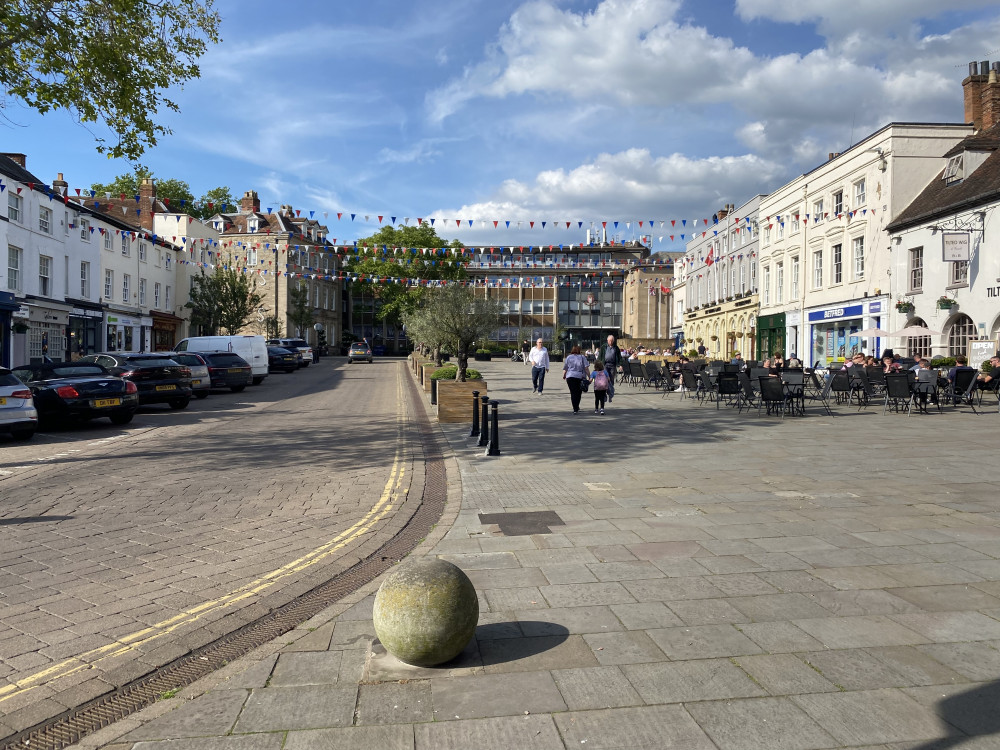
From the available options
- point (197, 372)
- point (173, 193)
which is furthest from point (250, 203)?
point (197, 372)

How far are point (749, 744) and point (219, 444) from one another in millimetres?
10537

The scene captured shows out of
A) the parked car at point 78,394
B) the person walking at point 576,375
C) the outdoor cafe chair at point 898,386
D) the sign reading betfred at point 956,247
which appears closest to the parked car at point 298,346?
the parked car at point 78,394

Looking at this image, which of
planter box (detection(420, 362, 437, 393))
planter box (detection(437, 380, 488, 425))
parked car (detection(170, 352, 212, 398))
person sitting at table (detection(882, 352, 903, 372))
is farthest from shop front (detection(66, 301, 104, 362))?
person sitting at table (detection(882, 352, 903, 372))

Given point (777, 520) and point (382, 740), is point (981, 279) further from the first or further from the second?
point (382, 740)

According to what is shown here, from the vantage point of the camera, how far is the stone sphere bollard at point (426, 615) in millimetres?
3545

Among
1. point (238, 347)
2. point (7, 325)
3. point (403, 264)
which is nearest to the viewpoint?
point (238, 347)

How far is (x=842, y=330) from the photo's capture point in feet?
100

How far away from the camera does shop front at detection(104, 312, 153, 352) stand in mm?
37188

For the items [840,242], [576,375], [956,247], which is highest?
[840,242]

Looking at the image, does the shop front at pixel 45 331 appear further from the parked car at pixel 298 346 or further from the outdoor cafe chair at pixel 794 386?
the outdoor cafe chair at pixel 794 386

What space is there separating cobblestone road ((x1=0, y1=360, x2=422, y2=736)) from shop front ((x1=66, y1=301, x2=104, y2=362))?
74.5ft

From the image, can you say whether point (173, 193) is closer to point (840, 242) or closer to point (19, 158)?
point (19, 158)

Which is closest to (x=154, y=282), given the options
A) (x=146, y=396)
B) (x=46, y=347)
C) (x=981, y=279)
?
(x=46, y=347)

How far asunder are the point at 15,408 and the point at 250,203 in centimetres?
5607
